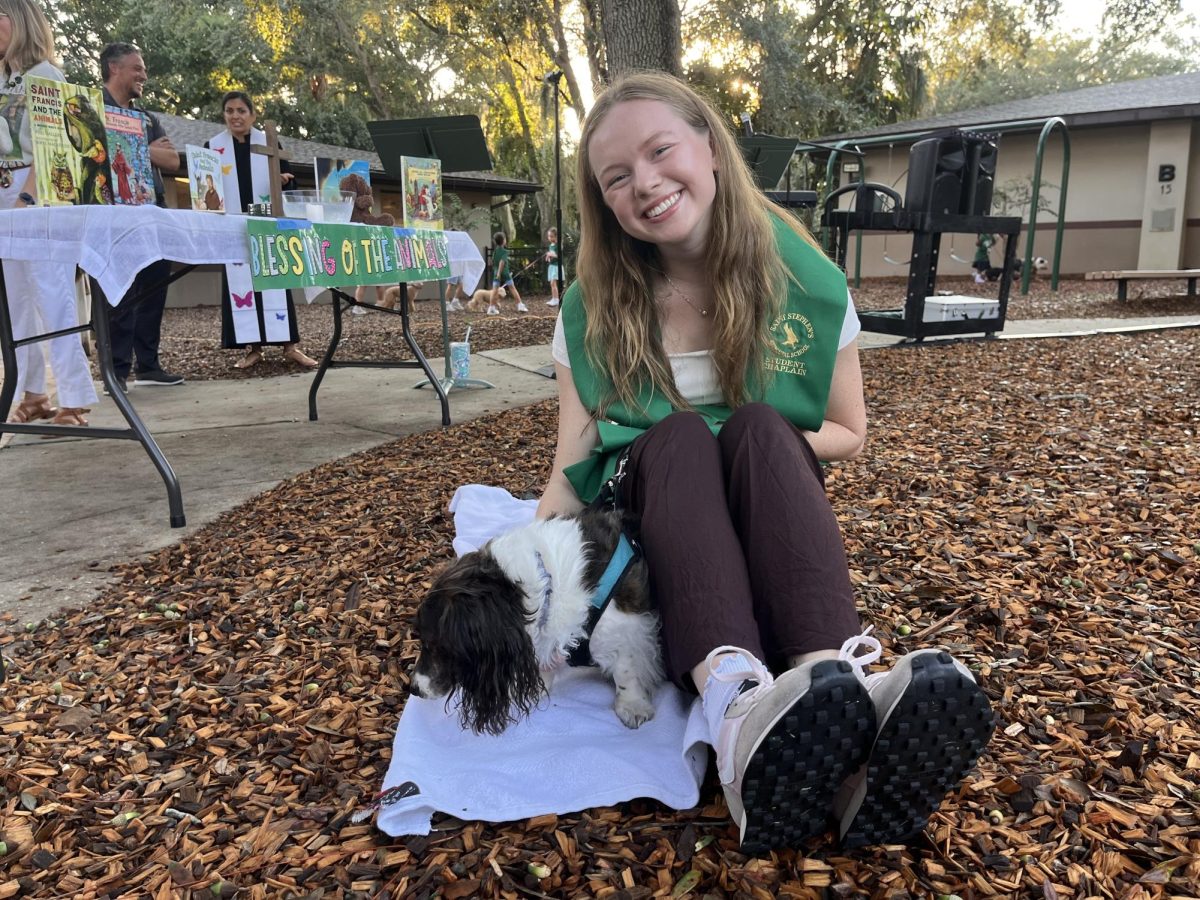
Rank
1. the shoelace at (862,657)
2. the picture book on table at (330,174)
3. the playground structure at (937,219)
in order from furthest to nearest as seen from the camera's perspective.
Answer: the playground structure at (937,219), the picture book on table at (330,174), the shoelace at (862,657)

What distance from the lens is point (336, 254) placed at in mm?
4125

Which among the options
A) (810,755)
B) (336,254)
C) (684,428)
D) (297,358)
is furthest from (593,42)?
(810,755)

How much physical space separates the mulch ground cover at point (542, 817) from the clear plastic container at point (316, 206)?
1437 mm

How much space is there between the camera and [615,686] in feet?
6.35

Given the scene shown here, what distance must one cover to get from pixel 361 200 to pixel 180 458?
5.90ft

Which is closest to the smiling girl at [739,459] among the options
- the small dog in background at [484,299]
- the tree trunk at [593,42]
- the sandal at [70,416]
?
the sandal at [70,416]

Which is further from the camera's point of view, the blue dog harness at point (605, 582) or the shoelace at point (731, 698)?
the blue dog harness at point (605, 582)

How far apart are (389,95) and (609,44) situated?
21.6 meters

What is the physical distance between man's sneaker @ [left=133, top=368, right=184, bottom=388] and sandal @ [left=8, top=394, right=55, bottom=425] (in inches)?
77.9

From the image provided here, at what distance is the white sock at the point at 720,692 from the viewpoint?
1.47m

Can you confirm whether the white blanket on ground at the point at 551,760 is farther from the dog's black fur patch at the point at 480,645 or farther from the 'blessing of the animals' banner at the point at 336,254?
the 'blessing of the animals' banner at the point at 336,254

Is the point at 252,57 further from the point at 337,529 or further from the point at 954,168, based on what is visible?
the point at 337,529

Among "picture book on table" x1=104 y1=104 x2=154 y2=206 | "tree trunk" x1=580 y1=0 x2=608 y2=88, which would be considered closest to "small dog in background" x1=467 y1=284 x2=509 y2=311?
"tree trunk" x1=580 y1=0 x2=608 y2=88

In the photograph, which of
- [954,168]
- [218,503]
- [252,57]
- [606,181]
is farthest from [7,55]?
[252,57]
